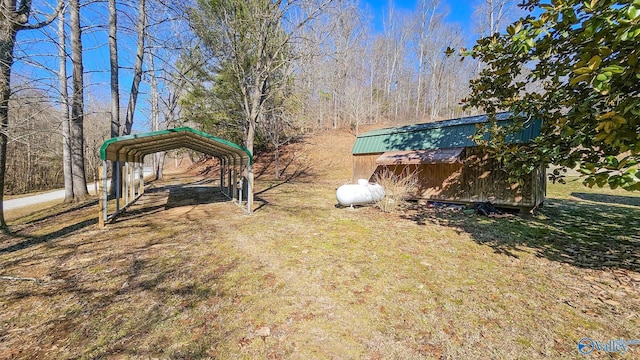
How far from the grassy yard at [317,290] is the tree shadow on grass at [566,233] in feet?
0.17

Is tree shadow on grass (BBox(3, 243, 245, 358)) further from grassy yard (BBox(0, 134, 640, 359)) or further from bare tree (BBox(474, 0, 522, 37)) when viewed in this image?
bare tree (BBox(474, 0, 522, 37))

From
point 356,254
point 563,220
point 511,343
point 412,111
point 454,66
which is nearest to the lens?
point 511,343

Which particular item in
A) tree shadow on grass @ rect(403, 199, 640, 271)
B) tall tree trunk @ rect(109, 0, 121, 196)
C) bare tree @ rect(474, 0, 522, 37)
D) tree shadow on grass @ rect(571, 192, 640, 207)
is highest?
bare tree @ rect(474, 0, 522, 37)

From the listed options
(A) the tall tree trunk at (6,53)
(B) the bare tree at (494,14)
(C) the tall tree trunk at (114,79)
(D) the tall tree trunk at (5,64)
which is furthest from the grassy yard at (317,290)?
(B) the bare tree at (494,14)

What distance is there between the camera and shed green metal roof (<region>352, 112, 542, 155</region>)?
7.79 m

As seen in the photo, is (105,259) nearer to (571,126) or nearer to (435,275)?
(435,275)

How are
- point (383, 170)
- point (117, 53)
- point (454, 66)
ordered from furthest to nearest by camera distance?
point (454, 66) < point (383, 170) < point (117, 53)

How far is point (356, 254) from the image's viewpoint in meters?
4.76

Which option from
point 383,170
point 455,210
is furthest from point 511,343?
point 383,170

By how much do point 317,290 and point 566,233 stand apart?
20.8ft

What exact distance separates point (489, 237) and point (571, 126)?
3.17 m

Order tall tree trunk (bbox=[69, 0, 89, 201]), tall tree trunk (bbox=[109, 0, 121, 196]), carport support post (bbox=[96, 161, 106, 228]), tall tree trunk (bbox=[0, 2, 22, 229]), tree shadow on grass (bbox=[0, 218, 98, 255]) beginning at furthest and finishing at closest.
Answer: tall tree trunk (bbox=[109, 0, 121, 196])
tall tree trunk (bbox=[69, 0, 89, 201])
carport support post (bbox=[96, 161, 106, 228])
tree shadow on grass (bbox=[0, 218, 98, 255])
tall tree trunk (bbox=[0, 2, 22, 229])

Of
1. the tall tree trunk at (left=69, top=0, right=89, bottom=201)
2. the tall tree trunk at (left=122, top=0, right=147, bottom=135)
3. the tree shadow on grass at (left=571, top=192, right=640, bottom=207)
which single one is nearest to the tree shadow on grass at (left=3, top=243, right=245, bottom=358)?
the tall tree trunk at (left=69, top=0, right=89, bottom=201)

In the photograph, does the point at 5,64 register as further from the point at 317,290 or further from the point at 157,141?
the point at 317,290
